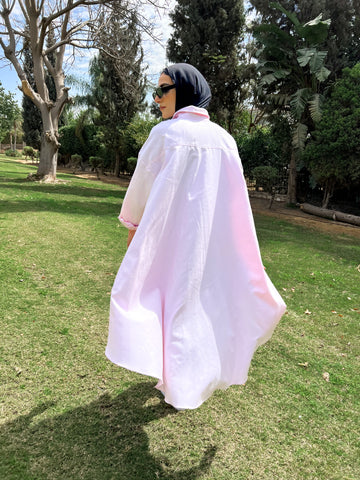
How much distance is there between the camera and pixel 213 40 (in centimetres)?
1717

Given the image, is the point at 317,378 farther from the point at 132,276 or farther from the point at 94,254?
the point at 94,254

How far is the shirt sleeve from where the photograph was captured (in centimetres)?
175

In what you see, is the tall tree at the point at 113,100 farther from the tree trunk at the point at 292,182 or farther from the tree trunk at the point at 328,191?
the tree trunk at the point at 328,191

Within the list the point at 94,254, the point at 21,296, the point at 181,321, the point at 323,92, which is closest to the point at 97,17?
the point at 323,92

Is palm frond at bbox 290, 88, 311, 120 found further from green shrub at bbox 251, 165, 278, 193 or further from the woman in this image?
the woman

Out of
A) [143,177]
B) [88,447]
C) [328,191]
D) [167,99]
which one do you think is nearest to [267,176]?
[328,191]

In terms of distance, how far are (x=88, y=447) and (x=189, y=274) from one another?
1.17 metres

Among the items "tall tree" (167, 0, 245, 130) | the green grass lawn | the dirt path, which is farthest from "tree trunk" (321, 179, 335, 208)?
the green grass lawn

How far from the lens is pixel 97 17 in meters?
13.7

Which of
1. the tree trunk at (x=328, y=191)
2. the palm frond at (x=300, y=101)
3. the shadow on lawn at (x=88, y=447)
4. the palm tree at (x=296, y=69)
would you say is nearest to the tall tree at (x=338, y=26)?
the palm tree at (x=296, y=69)

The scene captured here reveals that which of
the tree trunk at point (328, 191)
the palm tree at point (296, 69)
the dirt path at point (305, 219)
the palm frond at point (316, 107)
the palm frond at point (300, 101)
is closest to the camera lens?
the dirt path at point (305, 219)

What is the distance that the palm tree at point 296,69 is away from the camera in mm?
13305

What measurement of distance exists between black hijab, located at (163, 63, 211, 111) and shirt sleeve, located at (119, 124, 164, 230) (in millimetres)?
255

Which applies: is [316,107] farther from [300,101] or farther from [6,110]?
[6,110]
